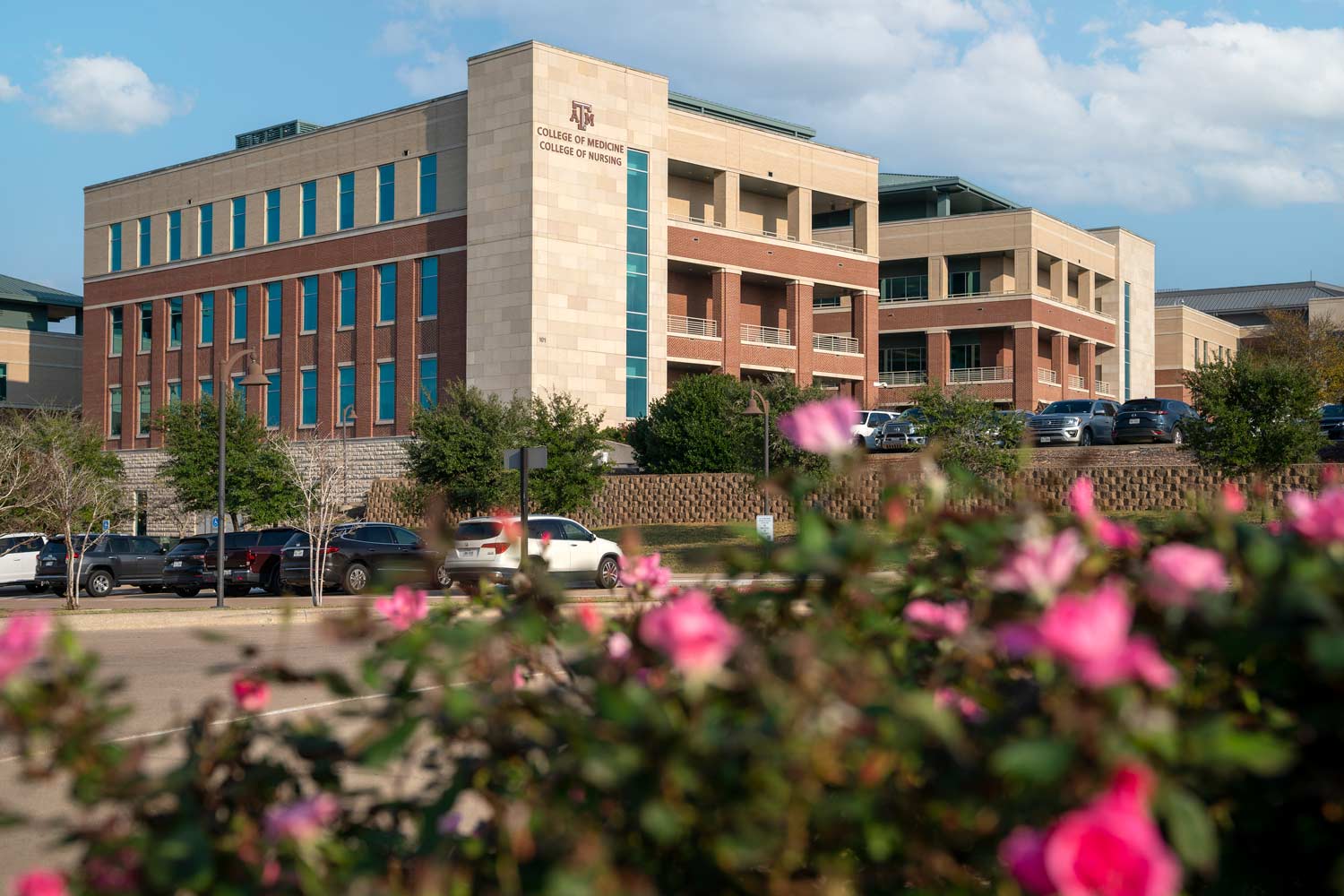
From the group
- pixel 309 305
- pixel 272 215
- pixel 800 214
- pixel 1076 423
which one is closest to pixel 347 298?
pixel 309 305

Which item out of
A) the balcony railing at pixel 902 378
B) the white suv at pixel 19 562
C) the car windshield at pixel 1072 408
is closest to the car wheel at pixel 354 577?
the white suv at pixel 19 562

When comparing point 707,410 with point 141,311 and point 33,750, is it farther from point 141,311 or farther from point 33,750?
point 33,750

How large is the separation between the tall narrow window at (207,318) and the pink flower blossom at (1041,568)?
211ft

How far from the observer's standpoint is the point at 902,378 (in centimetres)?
7300

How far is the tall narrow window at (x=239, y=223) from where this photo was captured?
61.8 m

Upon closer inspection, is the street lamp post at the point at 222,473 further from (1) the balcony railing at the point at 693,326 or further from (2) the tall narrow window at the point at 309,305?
(2) the tall narrow window at the point at 309,305

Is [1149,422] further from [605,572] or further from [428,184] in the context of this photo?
[428,184]

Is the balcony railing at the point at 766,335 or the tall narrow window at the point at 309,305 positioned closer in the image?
the tall narrow window at the point at 309,305

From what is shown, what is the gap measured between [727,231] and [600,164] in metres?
7.62

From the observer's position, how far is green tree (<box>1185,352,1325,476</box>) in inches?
1294

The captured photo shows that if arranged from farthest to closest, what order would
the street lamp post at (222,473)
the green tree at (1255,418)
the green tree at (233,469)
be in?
the green tree at (233,469) < the green tree at (1255,418) < the street lamp post at (222,473)

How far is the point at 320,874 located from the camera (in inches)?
110

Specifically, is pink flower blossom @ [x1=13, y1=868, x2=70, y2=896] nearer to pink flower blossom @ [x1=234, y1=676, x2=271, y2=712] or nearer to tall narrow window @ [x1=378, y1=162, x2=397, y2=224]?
pink flower blossom @ [x1=234, y1=676, x2=271, y2=712]

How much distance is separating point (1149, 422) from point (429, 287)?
2815cm
